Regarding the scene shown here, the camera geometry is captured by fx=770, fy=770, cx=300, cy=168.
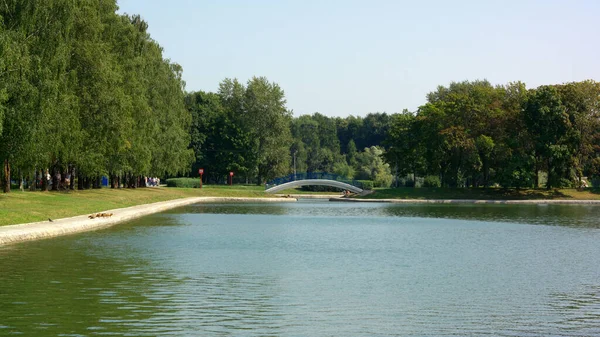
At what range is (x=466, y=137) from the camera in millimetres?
89500

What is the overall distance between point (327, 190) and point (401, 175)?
15.3m

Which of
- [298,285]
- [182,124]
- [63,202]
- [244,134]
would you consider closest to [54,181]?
[63,202]

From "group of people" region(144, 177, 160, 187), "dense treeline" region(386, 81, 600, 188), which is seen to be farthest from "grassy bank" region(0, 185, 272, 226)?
"dense treeline" region(386, 81, 600, 188)

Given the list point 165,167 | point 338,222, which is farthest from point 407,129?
point 338,222

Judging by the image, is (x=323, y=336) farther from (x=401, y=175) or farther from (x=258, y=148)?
(x=258, y=148)

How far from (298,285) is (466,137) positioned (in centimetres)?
7212

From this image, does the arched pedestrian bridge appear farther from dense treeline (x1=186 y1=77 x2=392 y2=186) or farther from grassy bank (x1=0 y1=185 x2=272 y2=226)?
grassy bank (x1=0 y1=185 x2=272 y2=226)

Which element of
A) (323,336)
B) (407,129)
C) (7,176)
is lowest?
(323,336)

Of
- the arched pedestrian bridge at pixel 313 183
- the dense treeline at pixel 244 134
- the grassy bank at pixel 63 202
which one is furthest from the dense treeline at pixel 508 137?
the grassy bank at pixel 63 202

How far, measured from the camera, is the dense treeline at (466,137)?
8469 centimetres

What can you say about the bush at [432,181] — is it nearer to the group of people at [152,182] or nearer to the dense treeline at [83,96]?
the dense treeline at [83,96]

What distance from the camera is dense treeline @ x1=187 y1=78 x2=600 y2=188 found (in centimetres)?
8469

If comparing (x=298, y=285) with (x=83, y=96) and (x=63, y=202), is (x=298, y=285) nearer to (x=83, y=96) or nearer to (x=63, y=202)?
(x=63, y=202)

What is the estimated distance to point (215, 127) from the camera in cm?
11812
